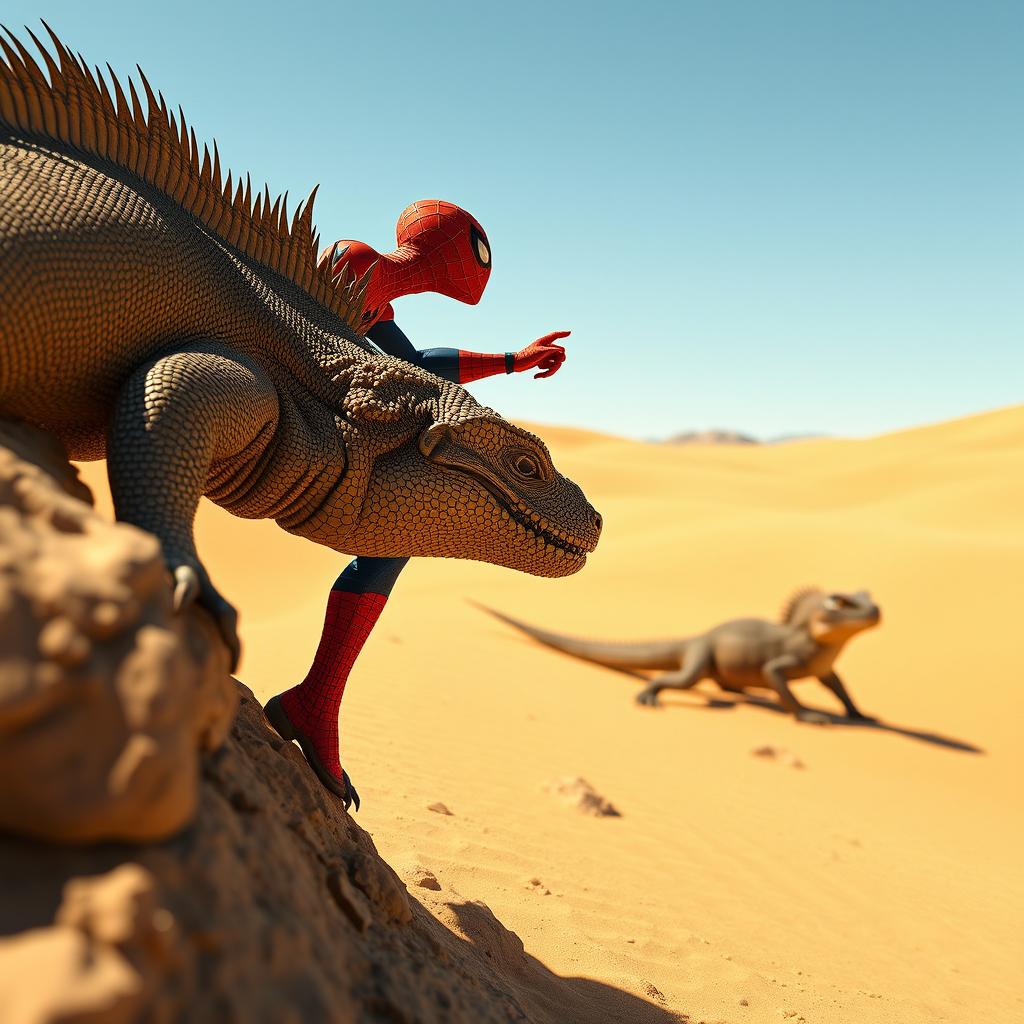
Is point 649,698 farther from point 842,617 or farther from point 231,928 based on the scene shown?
point 231,928

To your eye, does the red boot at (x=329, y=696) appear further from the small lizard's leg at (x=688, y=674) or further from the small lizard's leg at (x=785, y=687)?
the small lizard's leg at (x=785, y=687)

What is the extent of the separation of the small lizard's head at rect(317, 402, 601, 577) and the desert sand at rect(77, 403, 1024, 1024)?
4.92 feet

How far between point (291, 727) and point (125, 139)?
1905mm

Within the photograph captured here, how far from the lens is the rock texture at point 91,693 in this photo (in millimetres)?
1214

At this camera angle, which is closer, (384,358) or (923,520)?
(384,358)

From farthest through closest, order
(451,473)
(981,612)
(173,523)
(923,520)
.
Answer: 1. (923,520)
2. (981,612)
3. (451,473)
4. (173,523)

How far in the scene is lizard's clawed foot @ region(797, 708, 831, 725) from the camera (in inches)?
388

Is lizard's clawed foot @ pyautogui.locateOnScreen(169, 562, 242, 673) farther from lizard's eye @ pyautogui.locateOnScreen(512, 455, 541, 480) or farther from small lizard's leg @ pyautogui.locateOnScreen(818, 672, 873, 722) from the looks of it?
small lizard's leg @ pyautogui.locateOnScreen(818, 672, 873, 722)

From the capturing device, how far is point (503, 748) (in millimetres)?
6754

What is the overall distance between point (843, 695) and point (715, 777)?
11.3 ft

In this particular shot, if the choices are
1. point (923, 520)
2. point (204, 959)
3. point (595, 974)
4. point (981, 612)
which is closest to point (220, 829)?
point (204, 959)

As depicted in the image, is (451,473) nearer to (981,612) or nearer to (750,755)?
(750,755)

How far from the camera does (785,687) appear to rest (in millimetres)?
10164

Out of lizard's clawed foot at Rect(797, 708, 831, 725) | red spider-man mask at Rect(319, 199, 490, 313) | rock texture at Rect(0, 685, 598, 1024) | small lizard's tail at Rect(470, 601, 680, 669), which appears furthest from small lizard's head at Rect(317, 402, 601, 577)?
small lizard's tail at Rect(470, 601, 680, 669)
